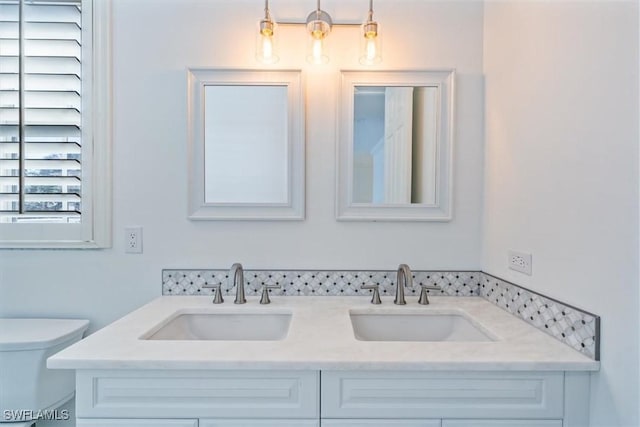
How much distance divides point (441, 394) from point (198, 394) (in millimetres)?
627

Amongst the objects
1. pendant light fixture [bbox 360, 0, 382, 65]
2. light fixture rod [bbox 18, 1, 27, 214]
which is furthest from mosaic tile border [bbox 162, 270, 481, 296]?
pendant light fixture [bbox 360, 0, 382, 65]

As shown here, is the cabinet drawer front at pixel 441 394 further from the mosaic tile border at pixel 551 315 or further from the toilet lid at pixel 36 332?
the toilet lid at pixel 36 332

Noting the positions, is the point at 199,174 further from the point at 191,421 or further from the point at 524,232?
the point at 524,232

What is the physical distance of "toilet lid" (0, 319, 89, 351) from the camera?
124 cm

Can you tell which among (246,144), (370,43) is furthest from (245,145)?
(370,43)

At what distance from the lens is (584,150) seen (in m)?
0.93

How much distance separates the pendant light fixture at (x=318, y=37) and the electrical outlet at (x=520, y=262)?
89 centimetres

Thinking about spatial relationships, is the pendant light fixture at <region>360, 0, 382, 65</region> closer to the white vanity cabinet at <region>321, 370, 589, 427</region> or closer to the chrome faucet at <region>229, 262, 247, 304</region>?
the chrome faucet at <region>229, 262, 247, 304</region>

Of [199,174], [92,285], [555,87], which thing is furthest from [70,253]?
[555,87]

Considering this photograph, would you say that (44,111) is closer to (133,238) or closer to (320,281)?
(133,238)

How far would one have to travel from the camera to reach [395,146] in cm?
147

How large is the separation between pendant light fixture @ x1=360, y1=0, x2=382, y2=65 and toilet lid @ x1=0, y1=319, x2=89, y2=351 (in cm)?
155

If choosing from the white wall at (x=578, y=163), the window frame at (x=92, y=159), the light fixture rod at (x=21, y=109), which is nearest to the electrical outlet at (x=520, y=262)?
the white wall at (x=578, y=163)

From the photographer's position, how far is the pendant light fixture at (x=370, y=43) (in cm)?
135
